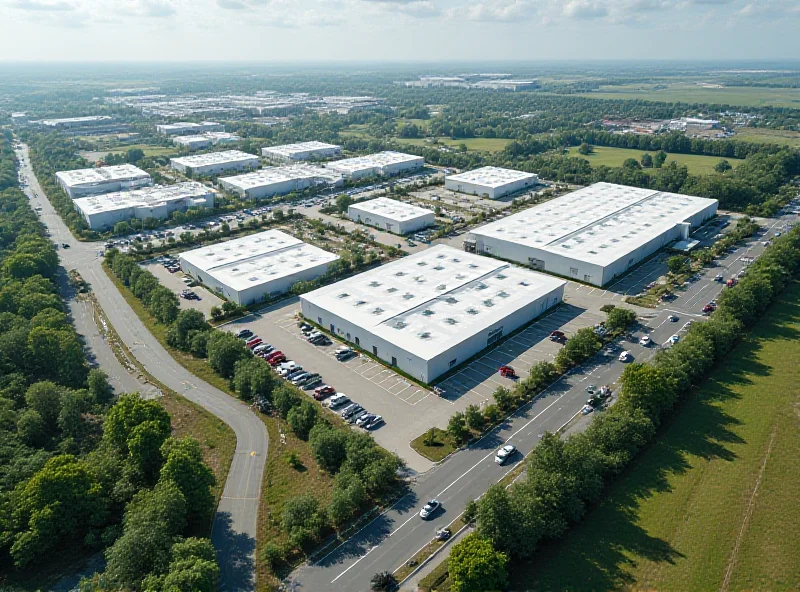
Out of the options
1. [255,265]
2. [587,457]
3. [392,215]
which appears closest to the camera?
[587,457]

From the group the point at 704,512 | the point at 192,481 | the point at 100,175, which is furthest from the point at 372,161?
the point at 704,512

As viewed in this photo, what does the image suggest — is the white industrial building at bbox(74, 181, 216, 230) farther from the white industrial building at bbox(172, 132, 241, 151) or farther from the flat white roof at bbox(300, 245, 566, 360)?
the white industrial building at bbox(172, 132, 241, 151)

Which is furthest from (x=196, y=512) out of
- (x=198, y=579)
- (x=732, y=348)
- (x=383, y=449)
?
(x=732, y=348)

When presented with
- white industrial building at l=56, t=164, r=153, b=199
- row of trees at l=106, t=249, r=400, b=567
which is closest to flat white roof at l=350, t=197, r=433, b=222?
row of trees at l=106, t=249, r=400, b=567

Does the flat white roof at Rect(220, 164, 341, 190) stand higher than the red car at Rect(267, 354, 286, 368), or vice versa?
the flat white roof at Rect(220, 164, 341, 190)

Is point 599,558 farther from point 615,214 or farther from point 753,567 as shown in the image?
point 615,214

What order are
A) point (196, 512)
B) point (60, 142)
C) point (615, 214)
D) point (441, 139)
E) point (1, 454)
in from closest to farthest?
point (196, 512)
point (1, 454)
point (615, 214)
point (60, 142)
point (441, 139)

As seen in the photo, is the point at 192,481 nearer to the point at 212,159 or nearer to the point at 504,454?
the point at 504,454
